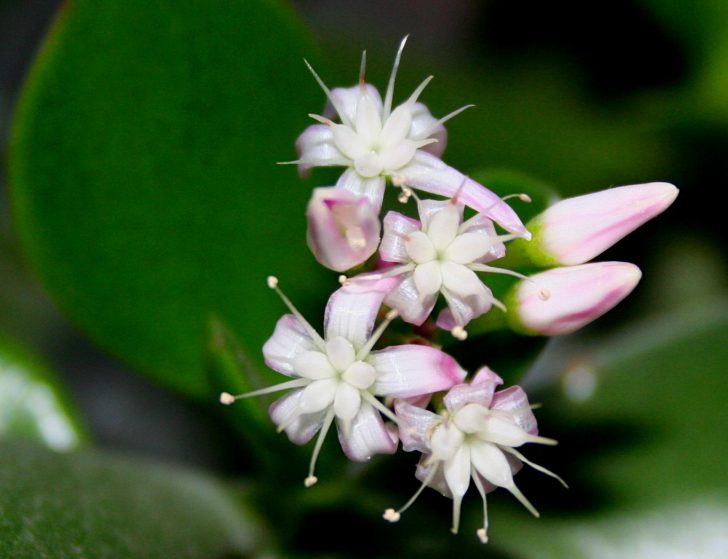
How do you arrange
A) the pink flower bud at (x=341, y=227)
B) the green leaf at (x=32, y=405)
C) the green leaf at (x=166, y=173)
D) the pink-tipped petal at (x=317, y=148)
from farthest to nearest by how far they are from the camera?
1. the green leaf at (x=32, y=405)
2. the green leaf at (x=166, y=173)
3. the pink-tipped petal at (x=317, y=148)
4. the pink flower bud at (x=341, y=227)

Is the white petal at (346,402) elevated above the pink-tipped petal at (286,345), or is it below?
below

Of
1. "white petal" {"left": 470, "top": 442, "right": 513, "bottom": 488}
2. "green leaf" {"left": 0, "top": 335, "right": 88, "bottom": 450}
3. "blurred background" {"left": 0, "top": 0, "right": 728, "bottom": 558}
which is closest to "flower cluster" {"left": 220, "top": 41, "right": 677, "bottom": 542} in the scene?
"white petal" {"left": 470, "top": 442, "right": 513, "bottom": 488}

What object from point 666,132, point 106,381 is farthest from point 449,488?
point 106,381

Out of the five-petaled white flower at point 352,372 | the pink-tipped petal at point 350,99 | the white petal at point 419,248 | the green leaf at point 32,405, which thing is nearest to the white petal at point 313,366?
the five-petaled white flower at point 352,372

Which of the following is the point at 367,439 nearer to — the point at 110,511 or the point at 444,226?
the point at 444,226

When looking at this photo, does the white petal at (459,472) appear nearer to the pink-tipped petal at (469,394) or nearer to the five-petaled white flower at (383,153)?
the pink-tipped petal at (469,394)

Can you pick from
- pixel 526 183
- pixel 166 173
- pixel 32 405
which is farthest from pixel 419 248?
pixel 32 405

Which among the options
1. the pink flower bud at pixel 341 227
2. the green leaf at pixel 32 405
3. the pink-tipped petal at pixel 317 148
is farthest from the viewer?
the green leaf at pixel 32 405

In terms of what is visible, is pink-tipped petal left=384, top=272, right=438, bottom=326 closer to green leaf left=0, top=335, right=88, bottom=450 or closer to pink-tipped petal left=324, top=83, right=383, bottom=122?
pink-tipped petal left=324, top=83, right=383, bottom=122
